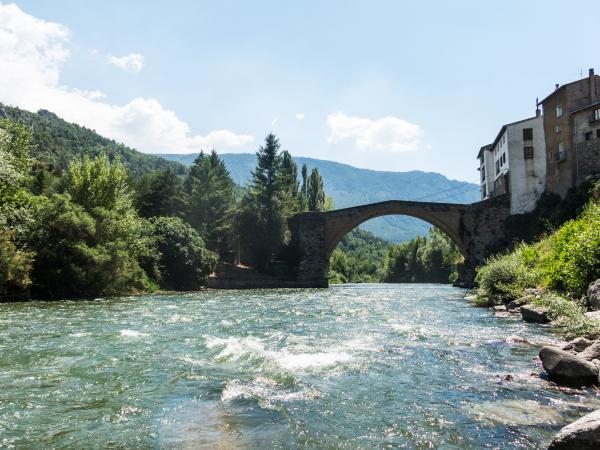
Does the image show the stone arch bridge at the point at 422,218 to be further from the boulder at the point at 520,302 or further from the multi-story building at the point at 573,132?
the boulder at the point at 520,302

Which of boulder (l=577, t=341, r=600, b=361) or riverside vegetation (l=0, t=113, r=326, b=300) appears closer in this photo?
boulder (l=577, t=341, r=600, b=361)

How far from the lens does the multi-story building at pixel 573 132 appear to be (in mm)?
36812

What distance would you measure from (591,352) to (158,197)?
158 ft

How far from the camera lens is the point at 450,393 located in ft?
22.4

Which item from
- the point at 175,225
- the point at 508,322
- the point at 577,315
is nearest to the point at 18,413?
the point at 577,315

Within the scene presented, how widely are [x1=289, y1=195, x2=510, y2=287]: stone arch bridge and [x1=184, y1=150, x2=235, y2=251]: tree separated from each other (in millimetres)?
7231

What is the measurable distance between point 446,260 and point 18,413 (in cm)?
7235

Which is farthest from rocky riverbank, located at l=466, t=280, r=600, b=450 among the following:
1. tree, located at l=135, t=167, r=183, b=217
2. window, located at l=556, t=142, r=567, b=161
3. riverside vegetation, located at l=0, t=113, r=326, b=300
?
tree, located at l=135, t=167, r=183, b=217

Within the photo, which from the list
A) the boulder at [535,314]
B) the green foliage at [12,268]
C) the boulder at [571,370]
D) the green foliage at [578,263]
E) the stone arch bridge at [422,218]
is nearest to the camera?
the boulder at [571,370]

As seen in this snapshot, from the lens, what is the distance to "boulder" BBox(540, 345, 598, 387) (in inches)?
277

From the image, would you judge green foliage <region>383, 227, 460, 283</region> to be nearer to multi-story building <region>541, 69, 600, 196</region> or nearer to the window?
multi-story building <region>541, 69, 600, 196</region>

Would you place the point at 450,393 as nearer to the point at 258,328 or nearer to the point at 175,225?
the point at 258,328

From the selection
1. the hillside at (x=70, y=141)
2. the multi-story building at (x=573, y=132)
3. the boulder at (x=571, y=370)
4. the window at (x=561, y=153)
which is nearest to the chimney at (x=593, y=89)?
the multi-story building at (x=573, y=132)

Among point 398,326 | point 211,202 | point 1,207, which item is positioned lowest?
point 398,326
